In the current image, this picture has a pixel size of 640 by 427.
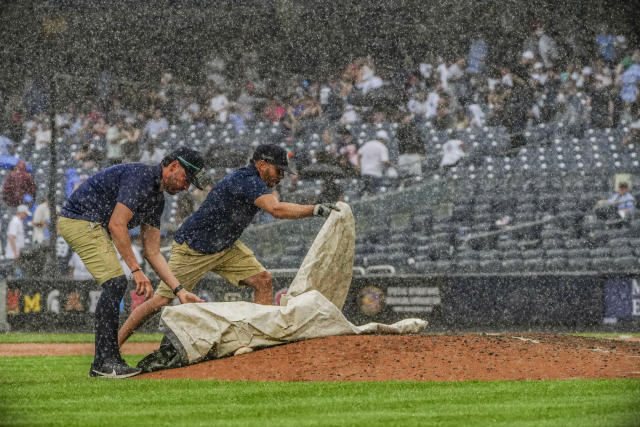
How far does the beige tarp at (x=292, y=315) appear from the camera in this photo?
24.9ft

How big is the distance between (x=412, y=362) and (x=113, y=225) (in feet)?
8.23

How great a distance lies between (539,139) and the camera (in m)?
18.9

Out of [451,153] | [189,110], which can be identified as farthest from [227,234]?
[189,110]

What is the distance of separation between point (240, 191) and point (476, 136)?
38.3 feet

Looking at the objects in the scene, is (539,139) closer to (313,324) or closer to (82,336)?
(82,336)

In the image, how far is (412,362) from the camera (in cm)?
731

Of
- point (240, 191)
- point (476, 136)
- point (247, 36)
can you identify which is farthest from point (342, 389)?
point (247, 36)

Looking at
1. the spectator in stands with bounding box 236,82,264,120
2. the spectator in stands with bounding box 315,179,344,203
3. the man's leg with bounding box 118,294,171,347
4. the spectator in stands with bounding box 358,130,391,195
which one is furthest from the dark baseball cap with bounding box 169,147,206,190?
the spectator in stands with bounding box 236,82,264,120

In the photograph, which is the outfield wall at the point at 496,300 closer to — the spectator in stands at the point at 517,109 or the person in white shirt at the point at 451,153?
the person in white shirt at the point at 451,153

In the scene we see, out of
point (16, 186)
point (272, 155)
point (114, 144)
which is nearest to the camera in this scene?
point (272, 155)

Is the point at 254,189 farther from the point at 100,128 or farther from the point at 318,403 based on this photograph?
the point at 100,128

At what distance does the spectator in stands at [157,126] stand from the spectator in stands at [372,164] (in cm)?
491

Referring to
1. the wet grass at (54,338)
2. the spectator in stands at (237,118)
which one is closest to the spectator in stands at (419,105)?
the spectator in stands at (237,118)

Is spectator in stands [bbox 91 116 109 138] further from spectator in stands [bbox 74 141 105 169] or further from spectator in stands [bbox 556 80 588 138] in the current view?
spectator in stands [bbox 556 80 588 138]
